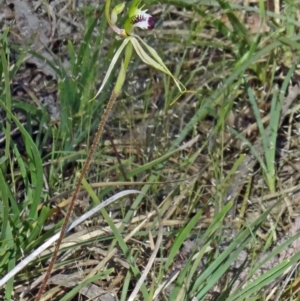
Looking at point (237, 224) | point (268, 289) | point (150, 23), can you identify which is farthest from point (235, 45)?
point (150, 23)

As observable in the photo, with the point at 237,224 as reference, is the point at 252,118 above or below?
above

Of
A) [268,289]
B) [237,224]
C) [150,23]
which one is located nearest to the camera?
[150,23]

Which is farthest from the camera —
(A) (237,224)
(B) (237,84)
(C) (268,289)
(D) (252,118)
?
(D) (252,118)

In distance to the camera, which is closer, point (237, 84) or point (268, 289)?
point (268, 289)

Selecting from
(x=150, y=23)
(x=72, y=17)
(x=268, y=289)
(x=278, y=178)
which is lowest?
(x=268, y=289)

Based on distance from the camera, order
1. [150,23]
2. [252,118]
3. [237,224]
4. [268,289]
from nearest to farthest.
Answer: [150,23] < [268,289] < [237,224] < [252,118]

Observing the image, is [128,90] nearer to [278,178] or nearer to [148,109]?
[148,109]

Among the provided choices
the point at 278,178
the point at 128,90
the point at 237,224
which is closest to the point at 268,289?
the point at 237,224

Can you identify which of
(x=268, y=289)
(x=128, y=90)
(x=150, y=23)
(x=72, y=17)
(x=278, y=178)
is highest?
(x=150, y=23)

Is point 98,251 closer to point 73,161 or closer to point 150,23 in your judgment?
point 73,161
